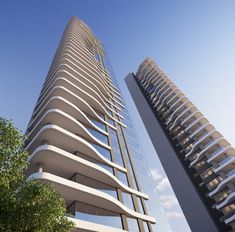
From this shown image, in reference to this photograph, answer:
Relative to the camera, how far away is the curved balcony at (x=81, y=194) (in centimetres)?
2052

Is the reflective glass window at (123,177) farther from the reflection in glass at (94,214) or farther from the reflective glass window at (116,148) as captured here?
the reflection in glass at (94,214)

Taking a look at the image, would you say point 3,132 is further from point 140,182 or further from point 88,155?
point 140,182

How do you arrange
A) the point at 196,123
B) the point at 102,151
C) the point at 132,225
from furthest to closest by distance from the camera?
1. the point at 196,123
2. the point at 102,151
3. the point at 132,225

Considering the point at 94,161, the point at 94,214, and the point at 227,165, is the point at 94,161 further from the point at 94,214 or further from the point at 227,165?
the point at 227,165

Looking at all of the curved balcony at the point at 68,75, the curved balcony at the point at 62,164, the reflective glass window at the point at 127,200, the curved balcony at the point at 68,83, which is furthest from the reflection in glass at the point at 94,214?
the curved balcony at the point at 68,75

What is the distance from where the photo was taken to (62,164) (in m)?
25.1

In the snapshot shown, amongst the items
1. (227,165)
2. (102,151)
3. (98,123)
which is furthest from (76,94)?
(227,165)

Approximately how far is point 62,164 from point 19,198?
1330 cm

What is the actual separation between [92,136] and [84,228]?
1387 cm

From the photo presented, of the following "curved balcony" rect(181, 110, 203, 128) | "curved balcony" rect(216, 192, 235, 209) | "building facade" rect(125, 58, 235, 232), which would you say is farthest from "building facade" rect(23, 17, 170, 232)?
"curved balcony" rect(181, 110, 203, 128)

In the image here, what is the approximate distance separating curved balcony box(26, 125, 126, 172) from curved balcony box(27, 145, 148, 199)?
2.58m

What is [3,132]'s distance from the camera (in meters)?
12.2

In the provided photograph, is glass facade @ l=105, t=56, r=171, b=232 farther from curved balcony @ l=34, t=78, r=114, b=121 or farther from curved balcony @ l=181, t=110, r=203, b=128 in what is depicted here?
curved balcony @ l=181, t=110, r=203, b=128

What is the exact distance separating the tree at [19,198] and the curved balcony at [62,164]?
10.5m
